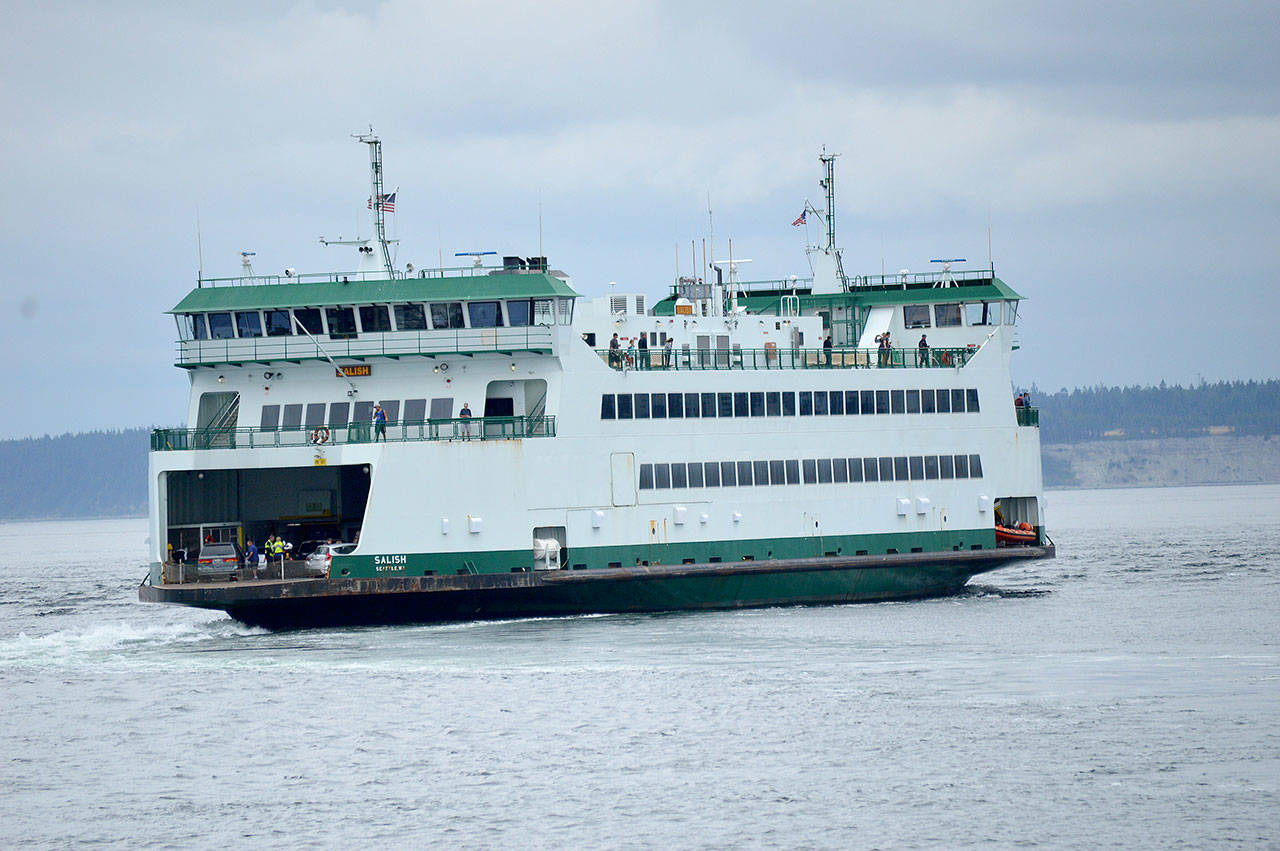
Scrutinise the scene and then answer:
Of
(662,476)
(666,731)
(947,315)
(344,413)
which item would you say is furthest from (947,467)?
(666,731)

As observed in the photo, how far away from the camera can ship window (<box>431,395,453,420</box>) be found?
120 feet

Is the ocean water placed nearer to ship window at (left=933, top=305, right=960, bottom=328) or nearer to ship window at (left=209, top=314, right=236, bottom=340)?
ship window at (left=209, top=314, right=236, bottom=340)

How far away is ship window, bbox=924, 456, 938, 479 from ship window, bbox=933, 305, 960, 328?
14.1ft

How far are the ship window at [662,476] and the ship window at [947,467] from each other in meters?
7.53

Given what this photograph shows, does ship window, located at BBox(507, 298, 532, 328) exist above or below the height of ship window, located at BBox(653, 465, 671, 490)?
above

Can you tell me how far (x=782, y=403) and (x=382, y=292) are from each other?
977cm

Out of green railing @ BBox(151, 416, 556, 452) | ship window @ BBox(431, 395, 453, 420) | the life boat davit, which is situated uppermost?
ship window @ BBox(431, 395, 453, 420)

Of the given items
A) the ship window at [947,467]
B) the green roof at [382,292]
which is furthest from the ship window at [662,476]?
the ship window at [947,467]

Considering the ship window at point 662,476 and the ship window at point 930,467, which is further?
the ship window at point 930,467

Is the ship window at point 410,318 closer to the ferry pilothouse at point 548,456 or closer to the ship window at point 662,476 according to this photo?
the ferry pilothouse at point 548,456

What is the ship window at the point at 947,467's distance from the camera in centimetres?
4141

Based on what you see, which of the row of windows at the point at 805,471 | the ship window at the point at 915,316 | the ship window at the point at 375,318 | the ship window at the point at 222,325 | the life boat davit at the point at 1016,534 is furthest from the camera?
the ship window at the point at 915,316

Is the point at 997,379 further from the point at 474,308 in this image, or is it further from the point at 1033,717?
the point at 1033,717

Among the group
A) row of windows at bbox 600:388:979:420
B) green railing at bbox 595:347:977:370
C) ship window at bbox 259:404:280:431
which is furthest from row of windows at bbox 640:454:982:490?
ship window at bbox 259:404:280:431
